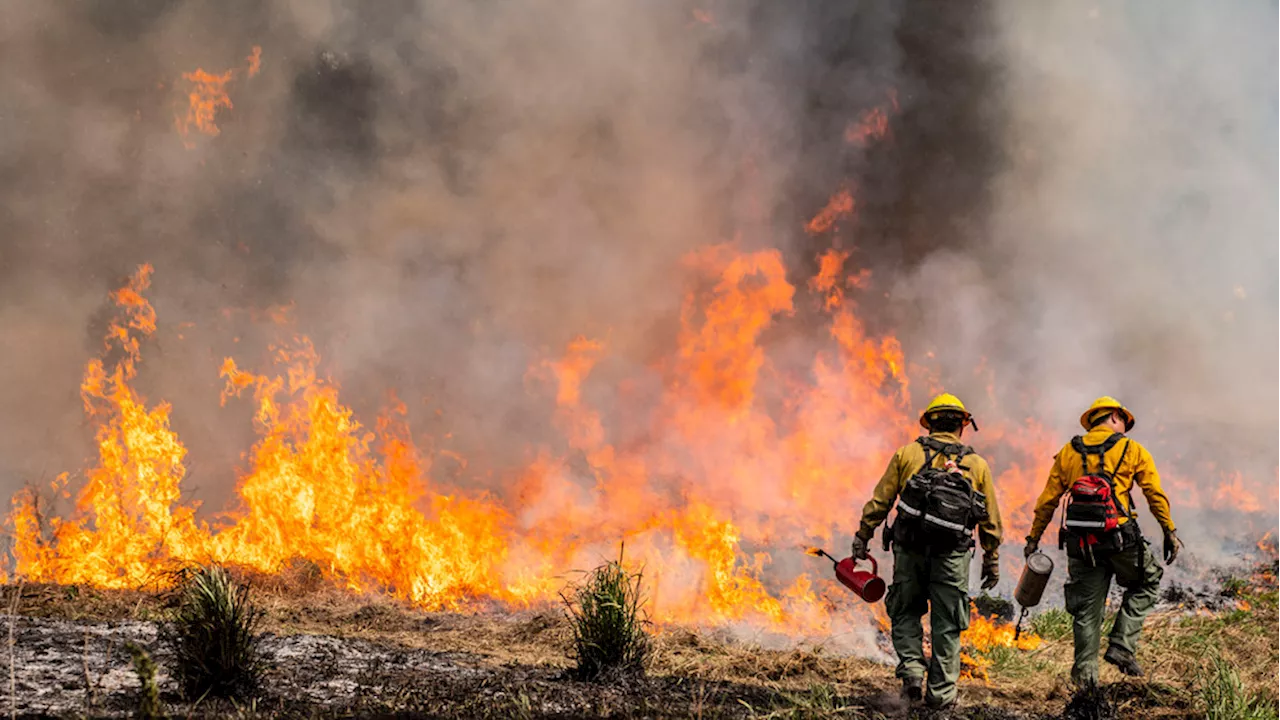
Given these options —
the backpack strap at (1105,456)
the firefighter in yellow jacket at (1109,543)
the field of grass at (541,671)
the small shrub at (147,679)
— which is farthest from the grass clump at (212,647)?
the backpack strap at (1105,456)

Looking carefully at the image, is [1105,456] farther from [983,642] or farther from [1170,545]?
[983,642]

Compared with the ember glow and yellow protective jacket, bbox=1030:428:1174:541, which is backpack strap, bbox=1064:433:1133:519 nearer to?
yellow protective jacket, bbox=1030:428:1174:541

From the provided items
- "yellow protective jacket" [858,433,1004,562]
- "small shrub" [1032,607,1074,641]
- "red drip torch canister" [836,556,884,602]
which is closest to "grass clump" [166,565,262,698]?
"red drip torch canister" [836,556,884,602]

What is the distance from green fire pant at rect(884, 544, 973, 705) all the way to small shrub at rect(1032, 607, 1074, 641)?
12.6 feet

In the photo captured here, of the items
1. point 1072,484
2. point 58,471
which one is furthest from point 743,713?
point 58,471

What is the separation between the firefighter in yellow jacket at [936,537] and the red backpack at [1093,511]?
2.61 ft

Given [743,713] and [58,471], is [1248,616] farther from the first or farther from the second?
[58,471]

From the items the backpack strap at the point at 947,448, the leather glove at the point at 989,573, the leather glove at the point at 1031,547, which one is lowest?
the leather glove at the point at 989,573

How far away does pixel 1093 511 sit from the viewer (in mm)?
5652

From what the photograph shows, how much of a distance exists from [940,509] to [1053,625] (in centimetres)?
493

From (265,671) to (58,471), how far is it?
45.0ft

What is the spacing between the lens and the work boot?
5.64 meters

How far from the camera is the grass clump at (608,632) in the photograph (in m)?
4.77

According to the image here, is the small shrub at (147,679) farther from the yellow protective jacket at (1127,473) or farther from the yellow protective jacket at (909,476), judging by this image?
the yellow protective jacket at (1127,473)
